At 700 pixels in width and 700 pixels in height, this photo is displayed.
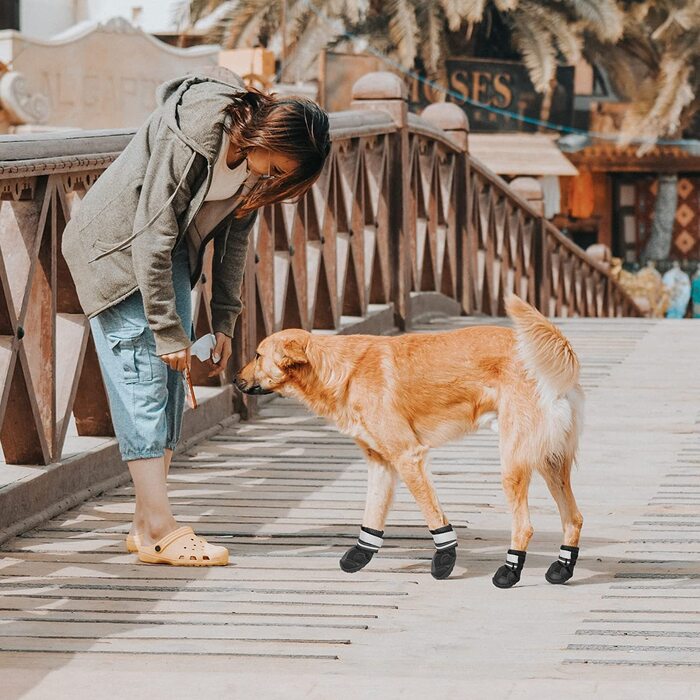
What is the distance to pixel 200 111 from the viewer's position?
4.22m

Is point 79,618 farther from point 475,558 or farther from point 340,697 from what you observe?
point 475,558

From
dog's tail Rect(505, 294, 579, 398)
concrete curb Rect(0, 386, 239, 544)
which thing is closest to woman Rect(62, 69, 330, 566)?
concrete curb Rect(0, 386, 239, 544)

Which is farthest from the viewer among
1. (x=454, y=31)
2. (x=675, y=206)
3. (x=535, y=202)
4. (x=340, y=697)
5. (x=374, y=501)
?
(x=675, y=206)

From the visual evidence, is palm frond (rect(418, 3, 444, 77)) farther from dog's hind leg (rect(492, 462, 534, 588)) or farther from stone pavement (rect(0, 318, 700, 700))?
dog's hind leg (rect(492, 462, 534, 588))

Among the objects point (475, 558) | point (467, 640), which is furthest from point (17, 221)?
point (467, 640)

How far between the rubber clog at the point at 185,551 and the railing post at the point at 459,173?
6383mm

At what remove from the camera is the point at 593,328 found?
9.96 metres

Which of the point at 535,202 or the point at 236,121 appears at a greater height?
the point at 236,121

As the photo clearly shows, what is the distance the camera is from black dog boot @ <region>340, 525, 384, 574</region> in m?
4.41

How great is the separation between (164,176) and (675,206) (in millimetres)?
24492

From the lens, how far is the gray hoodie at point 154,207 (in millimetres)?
4219

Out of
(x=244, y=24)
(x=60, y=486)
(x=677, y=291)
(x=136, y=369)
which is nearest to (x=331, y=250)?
(x=60, y=486)

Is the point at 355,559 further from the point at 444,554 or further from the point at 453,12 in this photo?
the point at 453,12

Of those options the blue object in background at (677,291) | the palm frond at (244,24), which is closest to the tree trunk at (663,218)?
the blue object in background at (677,291)
